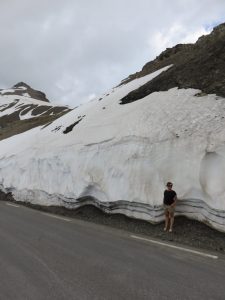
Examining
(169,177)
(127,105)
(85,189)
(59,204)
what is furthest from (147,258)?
(127,105)

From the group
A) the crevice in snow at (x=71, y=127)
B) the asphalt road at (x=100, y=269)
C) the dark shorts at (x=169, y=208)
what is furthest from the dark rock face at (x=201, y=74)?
the asphalt road at (x=100, y=269)

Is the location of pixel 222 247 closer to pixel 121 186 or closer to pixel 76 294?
pixel 76 294

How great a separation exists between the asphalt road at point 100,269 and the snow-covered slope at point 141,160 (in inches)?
79.8

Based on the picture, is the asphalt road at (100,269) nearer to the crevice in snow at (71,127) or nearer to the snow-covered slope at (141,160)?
the snow-covered slope at (141,160)

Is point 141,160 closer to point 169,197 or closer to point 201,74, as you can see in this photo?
point 169,197

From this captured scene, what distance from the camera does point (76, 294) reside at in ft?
21.0

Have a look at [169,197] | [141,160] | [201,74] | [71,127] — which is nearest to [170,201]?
[169,197]

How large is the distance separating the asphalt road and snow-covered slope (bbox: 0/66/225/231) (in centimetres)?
203

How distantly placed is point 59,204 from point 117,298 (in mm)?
11777

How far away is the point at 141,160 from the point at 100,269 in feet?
22.5

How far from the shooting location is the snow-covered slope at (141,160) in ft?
38.3

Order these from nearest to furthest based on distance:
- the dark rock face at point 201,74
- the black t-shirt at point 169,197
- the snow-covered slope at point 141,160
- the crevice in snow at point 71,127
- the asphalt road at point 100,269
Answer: the asphalt road at point 100,269 → the black t-shirt at point 169,197 → the snow-covered slope at point 141,160 → the dark rock face at point 201,74 → the crevice in snow at point 71,127

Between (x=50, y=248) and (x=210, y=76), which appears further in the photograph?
(x=210, y=76)

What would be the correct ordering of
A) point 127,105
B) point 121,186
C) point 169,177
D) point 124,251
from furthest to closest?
point 127,105
point 121,186
point 169,177
point 124,251
